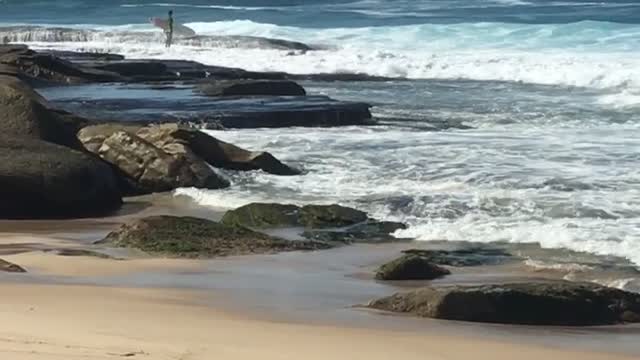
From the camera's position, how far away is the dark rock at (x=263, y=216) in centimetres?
1212

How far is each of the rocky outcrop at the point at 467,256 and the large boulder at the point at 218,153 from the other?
15.9ft

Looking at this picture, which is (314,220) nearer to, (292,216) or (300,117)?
(292,216)

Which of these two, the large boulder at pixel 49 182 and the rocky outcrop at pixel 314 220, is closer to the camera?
the rocky outcrop at pixel 314 220

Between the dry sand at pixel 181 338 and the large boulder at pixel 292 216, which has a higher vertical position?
the dry sand at pixel 181 338

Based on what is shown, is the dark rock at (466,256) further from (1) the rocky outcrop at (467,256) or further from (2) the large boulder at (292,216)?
(2) the large boulder at (292,216)

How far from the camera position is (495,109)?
78.2ft

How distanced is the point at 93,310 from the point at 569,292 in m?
2.92

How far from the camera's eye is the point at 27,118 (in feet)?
48.1

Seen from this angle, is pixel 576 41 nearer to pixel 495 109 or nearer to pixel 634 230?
pixel 495 109

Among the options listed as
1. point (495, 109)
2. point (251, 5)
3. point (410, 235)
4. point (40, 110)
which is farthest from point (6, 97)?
point (251, 5)

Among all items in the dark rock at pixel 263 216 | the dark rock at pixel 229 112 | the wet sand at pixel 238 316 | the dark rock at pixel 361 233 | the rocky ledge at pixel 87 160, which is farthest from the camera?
the dark rock at pixel 229 112

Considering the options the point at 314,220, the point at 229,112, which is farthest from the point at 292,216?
the point at 229,112

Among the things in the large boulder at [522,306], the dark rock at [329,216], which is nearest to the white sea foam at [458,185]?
the dark rock at [329,216]

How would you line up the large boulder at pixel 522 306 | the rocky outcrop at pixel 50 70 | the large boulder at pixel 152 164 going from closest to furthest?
the large boulder at pixel 522 306, the large boulder at pixel 152 164, the rocky outcrop at pixel 50 70
